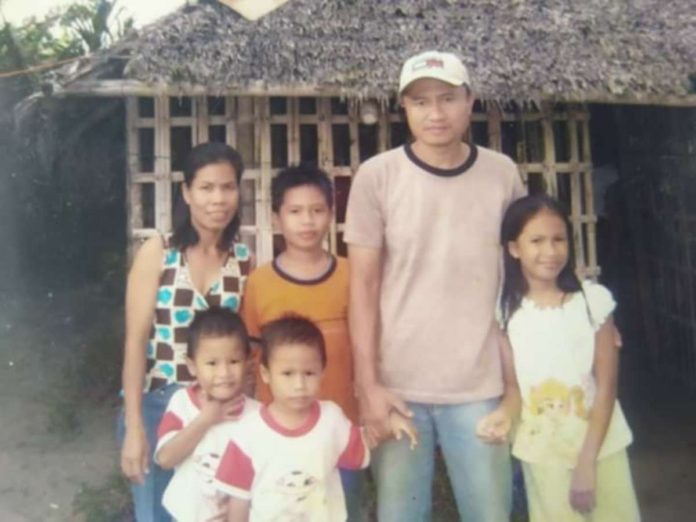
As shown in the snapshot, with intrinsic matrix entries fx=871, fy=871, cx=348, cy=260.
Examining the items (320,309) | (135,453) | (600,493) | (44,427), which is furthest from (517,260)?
Result: (44,427)

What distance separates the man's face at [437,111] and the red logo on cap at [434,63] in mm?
39

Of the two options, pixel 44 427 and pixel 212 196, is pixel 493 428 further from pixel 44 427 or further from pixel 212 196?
pixel 44 427

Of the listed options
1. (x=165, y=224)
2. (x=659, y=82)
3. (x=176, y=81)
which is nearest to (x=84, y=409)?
(x=165, y=224)

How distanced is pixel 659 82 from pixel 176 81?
2389 mm

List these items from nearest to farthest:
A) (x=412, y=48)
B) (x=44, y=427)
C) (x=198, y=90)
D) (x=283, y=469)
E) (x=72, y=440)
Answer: (x=283, y=469)
(x=198, y=90)
(x=412, y=48)
(x=72, y=440)
(x=44, y=427)

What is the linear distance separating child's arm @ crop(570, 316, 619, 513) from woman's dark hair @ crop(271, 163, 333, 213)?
922 millimetres

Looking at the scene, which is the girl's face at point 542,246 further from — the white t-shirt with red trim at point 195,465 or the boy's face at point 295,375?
the white t-shirt with red trim at point 195,465

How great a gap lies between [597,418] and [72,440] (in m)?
3.88

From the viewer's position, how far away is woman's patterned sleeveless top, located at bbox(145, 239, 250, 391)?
101 inches

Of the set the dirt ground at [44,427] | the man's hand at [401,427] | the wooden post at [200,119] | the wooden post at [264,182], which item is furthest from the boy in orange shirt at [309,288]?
the dirt ground at [44,427]

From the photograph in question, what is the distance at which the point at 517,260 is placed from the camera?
8.63 feet

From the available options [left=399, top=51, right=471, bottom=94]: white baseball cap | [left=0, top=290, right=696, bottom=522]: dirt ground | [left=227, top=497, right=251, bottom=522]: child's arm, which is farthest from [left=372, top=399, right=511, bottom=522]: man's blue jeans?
[left=0, top=290, right=696, bottom=522]: dirt ground

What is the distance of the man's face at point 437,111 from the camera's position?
2.47 m

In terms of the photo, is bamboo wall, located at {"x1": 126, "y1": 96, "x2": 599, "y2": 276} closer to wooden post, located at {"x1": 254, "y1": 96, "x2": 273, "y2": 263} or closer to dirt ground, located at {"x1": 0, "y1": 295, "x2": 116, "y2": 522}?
wooden post, located at {"x1": 254, "y1": 96, "x2": 273, "y2": 263}
